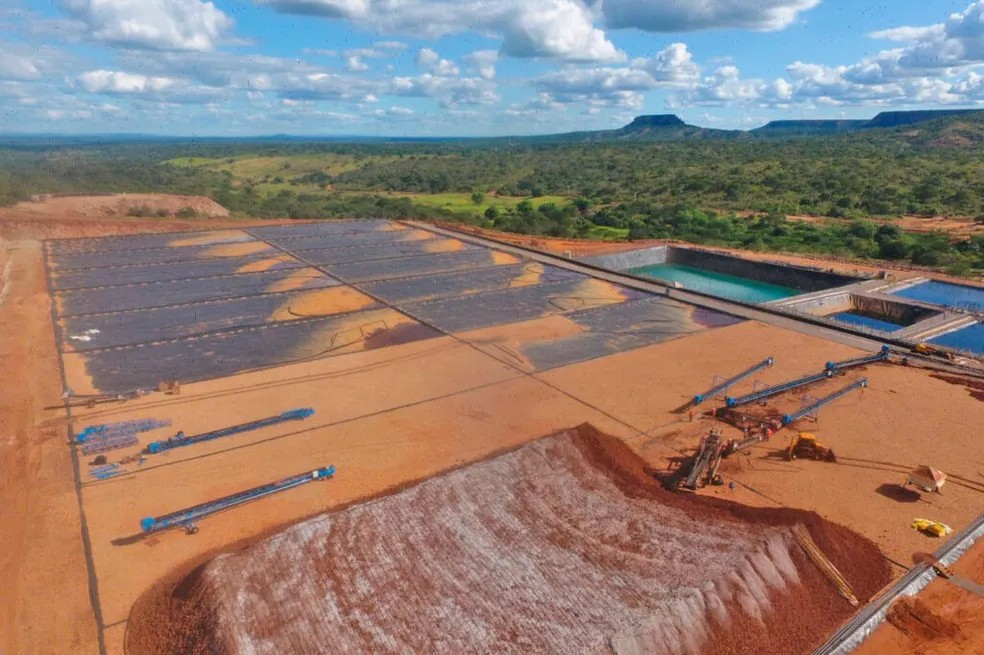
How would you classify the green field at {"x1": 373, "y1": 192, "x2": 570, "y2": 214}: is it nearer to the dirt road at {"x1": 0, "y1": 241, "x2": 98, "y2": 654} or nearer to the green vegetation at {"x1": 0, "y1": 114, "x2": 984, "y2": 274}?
the green vegetation at {"x1": 0, "y1": 114, "x2": 984, "y2": 274}

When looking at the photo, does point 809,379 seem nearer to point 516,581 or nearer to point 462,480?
point 462,480

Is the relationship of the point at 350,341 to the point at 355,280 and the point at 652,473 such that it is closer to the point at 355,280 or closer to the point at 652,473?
the point at 355,280

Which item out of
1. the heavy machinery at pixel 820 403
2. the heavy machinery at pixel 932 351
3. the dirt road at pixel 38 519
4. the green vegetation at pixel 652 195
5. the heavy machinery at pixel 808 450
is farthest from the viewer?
the green vegetation at pixel 652 195

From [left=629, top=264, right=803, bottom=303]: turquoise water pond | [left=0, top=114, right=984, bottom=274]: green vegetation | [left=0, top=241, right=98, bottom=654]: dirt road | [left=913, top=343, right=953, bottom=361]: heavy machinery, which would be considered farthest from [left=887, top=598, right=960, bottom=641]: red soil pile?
[left=0, top=114, right=984, bottom=274]: green vegetation

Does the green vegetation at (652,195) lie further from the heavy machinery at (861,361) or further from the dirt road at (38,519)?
the dirt road at (38,519)

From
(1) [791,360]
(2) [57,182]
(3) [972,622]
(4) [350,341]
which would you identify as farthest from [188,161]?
(3) [972,622]

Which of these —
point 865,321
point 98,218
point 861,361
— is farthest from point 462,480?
point 98,218

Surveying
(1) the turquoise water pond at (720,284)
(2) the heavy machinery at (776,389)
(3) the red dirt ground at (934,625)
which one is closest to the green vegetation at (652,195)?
(1) the turquoise water pond at (720,284)
